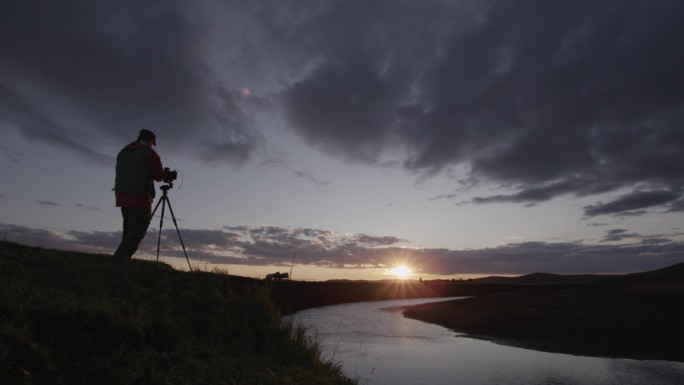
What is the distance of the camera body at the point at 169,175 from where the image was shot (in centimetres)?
1220

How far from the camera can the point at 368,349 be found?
18.1m

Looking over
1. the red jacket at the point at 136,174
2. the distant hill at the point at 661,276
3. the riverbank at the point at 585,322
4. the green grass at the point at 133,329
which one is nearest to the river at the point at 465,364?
the riverbank at the point at 585,322

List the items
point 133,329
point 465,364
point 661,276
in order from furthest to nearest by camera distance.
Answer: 1. point 661,276
2. point 465,364
3. point 133,329

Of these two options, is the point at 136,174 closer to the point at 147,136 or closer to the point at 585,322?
the point at 147,136

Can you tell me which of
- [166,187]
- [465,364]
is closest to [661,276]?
[465,364]

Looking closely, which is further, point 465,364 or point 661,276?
point 661,276

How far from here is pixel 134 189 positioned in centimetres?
1109

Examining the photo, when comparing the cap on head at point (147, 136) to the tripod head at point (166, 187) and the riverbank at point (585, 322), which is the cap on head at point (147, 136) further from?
the riverbank at point (585, 322)

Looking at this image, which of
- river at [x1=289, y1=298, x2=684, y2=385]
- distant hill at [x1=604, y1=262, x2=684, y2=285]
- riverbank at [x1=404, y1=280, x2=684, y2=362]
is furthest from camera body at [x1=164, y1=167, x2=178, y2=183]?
distant hill at [x1=604, y1=262, x2=684, y2=285]

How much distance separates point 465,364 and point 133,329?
12799 millimetres

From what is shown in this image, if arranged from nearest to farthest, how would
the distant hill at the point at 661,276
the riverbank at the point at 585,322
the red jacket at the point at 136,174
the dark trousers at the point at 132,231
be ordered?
the dark trousers at the point at 132,231 → the red jacket at the point at 136,174 → the riverbank at the point at 585,322 → the distant hill at the point at 661,276

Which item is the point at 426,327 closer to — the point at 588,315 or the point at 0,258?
the point at 588,315

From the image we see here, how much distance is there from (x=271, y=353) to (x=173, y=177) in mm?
6401

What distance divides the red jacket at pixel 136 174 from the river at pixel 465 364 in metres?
5.95
